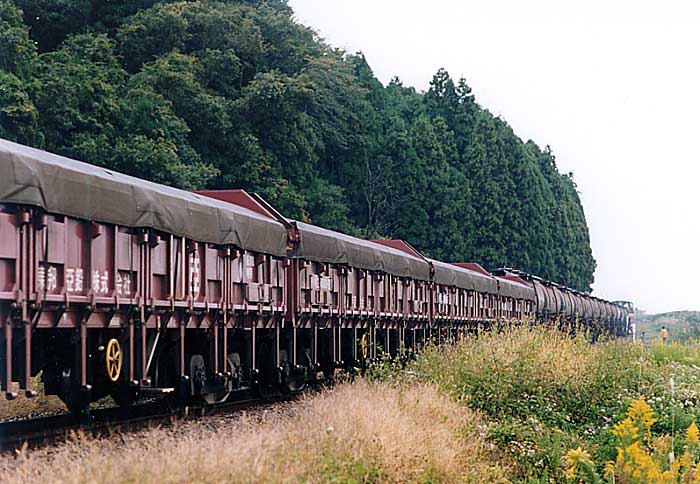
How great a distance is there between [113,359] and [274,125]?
34.2m

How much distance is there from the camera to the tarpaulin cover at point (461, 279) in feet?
84.7

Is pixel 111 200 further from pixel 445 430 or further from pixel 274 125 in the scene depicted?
pixel 274 125

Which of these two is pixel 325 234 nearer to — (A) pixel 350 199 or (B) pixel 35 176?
(B) pixel 35 176

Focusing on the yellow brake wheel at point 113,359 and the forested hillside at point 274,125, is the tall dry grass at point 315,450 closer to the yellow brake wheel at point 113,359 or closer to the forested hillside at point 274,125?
the yellow brake wheel at point 113,359

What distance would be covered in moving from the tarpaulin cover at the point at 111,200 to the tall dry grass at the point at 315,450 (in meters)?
2.37

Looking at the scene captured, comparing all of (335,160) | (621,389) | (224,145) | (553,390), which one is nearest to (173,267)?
(553,390)

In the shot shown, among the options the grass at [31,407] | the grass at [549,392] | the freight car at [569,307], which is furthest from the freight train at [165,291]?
the freight car at [569,307]

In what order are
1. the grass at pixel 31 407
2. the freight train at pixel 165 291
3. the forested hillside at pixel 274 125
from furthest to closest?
1. the forested hillside at pixel 274 125
2. the grass at pixel 31 407
3. the freight train at pixel 165 291

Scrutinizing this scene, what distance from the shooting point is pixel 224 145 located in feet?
141

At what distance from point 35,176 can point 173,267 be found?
10.4ft

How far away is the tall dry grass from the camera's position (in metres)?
7.42

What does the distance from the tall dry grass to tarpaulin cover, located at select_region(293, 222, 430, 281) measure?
4.62 metres

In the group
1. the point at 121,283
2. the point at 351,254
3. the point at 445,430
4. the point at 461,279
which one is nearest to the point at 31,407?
the point at 121,283

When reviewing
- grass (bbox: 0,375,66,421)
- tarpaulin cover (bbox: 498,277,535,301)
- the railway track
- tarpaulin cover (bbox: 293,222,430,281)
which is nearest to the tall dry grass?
the railway track
